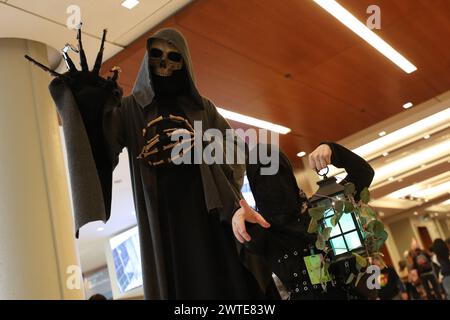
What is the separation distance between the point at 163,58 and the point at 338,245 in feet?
2.74

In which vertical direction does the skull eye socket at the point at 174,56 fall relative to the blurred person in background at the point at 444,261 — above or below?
above

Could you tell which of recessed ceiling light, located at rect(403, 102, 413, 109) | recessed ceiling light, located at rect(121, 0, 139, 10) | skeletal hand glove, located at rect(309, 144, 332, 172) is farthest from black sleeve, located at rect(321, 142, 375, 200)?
recessed ceiling light, located at rect(403, 102, 413, 109)

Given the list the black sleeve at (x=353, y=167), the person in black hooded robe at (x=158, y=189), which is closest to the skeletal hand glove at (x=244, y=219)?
the person in black hooded robe at (x=158, y=189)

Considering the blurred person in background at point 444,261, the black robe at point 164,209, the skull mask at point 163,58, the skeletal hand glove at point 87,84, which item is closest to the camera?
the black robe at point 164,209

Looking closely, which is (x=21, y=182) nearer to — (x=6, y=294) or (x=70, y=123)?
(x=6, y=294)

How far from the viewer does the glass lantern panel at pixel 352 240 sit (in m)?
1.42

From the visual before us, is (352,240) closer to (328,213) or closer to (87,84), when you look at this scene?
(328,213)

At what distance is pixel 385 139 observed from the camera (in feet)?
24.7

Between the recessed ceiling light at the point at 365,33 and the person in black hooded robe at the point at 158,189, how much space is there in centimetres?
321

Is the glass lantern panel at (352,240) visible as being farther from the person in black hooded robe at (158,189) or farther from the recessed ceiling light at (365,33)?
the recessed ceiling light at (365,33)

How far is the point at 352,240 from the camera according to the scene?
1.43m

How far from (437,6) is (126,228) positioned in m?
7.83

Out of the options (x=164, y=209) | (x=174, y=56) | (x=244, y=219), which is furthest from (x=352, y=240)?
(x=174, y=56)

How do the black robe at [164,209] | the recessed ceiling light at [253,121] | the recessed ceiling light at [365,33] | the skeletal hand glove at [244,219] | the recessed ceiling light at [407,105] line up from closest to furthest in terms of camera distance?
1. the skeletal hand glove at [244,219]
2. the black robe at [164,209]
3. the recessed ceiling light at [365,33]
4. the recessed ceiling light at [253,121]
5. the recessed ceiling light at [407,105]
